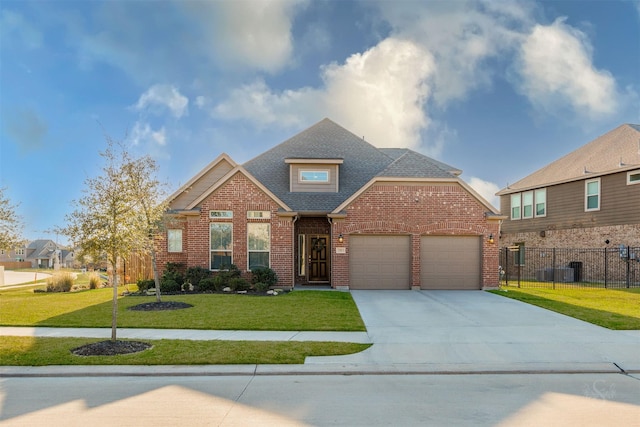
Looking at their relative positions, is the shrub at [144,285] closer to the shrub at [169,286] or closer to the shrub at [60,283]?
the shrub at [169,286]

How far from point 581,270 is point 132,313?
2352cm

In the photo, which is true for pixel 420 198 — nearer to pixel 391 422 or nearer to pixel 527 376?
pixel 527 376

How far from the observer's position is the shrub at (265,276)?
17.1 metres

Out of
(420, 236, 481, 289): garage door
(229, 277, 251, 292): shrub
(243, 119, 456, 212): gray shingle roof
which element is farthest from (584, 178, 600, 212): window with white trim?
(229, 277, 251, 292): shrub

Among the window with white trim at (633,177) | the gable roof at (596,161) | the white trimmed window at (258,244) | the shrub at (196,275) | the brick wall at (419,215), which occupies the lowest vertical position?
the shrub at (196,275)

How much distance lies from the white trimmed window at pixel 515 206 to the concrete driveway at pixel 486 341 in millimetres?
17273

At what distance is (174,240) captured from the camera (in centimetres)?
1894

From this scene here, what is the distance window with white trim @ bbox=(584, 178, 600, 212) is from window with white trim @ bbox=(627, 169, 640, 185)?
1.86 m

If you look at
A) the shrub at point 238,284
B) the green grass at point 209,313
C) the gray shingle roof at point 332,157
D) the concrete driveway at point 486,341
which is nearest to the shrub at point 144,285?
the green grass at point 209,313

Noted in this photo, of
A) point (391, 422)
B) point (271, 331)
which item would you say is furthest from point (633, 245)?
point (391, 422)

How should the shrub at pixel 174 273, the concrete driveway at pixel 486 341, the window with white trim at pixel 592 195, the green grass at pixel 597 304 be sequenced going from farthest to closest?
the window with white trim at pixel 592 195
the shrub at pixel 174 273
the green grass at pixel 597 304
the concrete driveway at pixel 486 341

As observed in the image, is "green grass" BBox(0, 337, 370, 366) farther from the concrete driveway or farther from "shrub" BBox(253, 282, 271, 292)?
"shrub" BBox(253, 282, 271, 292)

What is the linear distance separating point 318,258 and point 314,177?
12.3 feet

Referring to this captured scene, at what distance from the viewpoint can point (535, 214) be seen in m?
28.1
